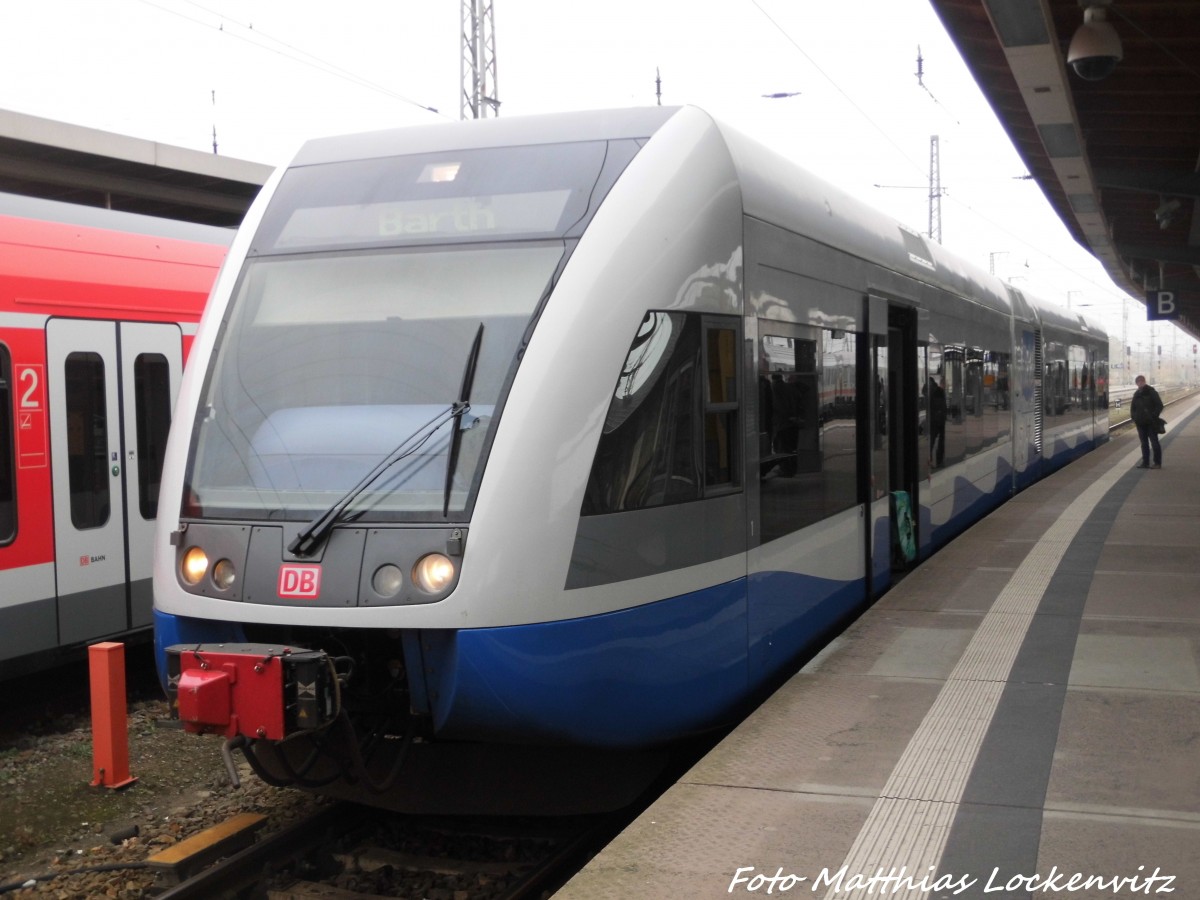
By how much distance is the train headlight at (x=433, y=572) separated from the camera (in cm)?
461

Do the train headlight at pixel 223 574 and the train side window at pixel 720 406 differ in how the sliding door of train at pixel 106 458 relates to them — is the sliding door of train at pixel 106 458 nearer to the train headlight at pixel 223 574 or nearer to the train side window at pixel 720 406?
the train headlight at pixel 223 574

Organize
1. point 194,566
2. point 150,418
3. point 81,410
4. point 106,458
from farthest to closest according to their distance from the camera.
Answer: point 150,418 < point 106,458 < point 81,410 < point 194,566

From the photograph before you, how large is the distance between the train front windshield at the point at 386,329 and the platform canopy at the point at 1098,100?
5.44m

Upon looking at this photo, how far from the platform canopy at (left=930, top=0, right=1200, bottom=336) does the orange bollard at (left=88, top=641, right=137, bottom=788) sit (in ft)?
→ 24.0

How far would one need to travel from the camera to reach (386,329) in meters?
5.17

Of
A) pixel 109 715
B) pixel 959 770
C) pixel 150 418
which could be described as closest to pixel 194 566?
pixel 109 715

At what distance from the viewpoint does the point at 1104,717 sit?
17.8ft

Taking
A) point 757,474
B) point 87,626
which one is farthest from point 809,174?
point 87,626

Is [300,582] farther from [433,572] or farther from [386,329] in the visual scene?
[386,329]

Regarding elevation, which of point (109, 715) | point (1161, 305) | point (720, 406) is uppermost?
point (1161, 305)

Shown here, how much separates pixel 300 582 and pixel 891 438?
5.68 meters

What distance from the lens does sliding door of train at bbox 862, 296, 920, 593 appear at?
8109 mm

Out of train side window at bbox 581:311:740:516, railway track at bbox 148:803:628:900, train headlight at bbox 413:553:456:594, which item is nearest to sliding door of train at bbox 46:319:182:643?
railway track at bbox 148:803:628:900

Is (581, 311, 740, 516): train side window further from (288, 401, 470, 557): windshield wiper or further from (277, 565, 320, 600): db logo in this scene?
(277, 565, 320, 600): db logo
